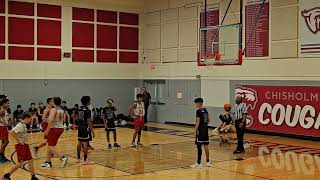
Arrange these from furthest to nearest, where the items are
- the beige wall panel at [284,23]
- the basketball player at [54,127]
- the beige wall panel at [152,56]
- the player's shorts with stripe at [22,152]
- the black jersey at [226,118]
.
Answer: the beige wall panel at [152,56] → the beige wall panel at [284,23] → the black jersey at [226,118] → the basketball player at [54,127] → the player's shorts with stripe at [22,152]

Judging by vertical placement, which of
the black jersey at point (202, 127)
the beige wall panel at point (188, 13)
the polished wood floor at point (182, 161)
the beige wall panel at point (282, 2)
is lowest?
the polished wood floor at point (182, 161)

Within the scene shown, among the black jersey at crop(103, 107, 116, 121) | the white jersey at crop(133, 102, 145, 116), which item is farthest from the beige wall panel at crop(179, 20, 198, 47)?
the black jersey at crop(103, 107, 116, 121)

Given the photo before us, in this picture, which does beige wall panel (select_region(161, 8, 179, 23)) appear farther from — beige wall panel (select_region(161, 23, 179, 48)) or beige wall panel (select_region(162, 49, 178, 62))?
beige wall panel (select_region(162, 49, 178, 62))

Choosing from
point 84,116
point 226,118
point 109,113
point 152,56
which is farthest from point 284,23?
point 84,116

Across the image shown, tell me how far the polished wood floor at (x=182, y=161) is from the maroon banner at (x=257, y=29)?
414cm

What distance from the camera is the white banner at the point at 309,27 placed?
60.6ft

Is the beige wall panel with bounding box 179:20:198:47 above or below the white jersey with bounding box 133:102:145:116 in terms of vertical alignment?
above

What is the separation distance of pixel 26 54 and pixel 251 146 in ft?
41.8

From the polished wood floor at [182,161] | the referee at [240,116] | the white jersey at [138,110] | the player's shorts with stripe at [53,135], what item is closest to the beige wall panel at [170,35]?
the polished wood floor at [182,161]

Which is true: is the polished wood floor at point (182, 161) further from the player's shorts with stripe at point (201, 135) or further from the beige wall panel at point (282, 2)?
the beige wall panel at point (282, 2)

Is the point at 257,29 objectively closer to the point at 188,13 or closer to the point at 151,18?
the point at 188,13

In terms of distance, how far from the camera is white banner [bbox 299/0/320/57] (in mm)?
18484

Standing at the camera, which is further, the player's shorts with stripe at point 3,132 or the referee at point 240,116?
the referee at point 240,116

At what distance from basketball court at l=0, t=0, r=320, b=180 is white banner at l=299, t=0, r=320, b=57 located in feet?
0.14
